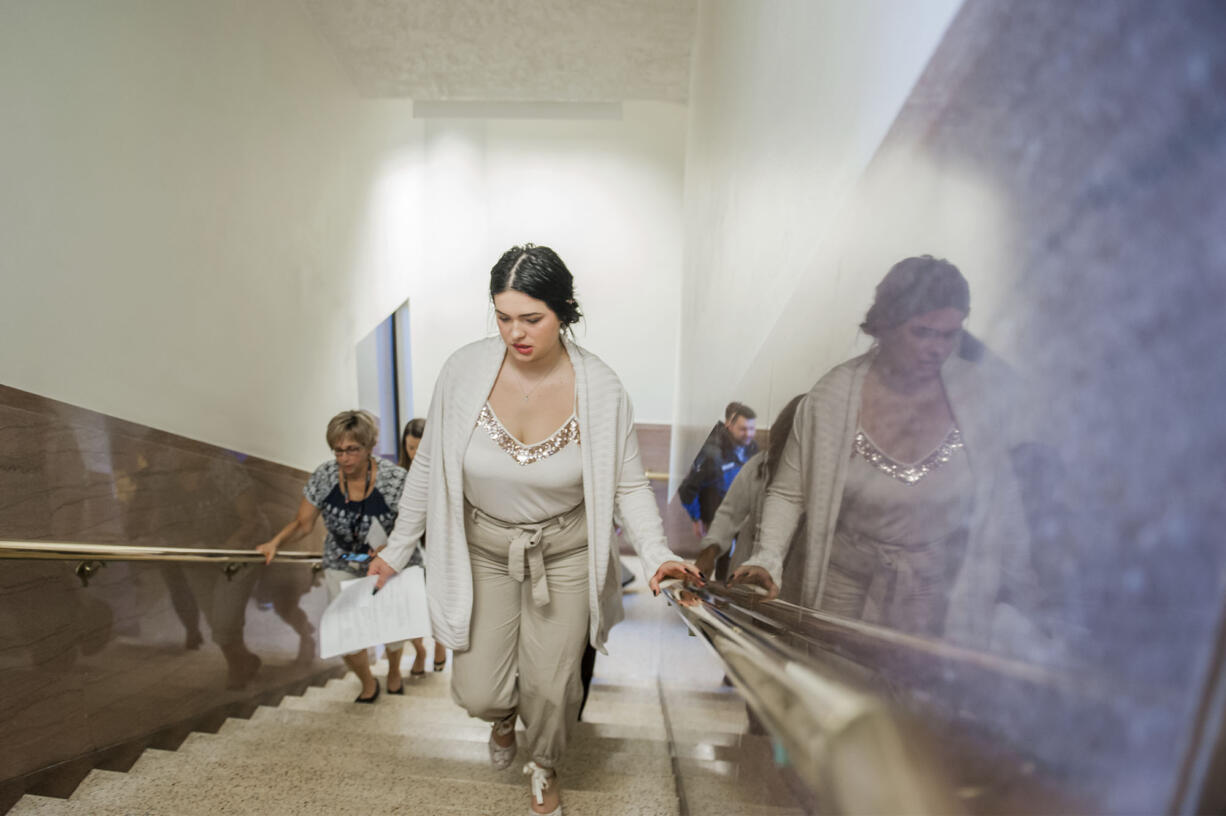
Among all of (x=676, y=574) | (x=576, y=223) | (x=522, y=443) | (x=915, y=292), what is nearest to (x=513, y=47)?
(x=576, y=223)

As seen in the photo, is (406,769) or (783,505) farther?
(406,769)

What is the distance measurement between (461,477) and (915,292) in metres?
1.70

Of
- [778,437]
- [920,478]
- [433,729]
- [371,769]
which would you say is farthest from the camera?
[433,729]

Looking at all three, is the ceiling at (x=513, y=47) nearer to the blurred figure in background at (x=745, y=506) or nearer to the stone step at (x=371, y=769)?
the blurred figure in background at (x=745, y=506)

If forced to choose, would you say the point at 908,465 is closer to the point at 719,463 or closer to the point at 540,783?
the point at 719,463

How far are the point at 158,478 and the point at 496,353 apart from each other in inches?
71.9

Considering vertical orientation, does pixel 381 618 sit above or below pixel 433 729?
above

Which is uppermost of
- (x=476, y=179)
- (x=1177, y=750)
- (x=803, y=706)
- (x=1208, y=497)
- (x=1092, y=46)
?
(x=476, y=179)

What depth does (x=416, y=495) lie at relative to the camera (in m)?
2.35

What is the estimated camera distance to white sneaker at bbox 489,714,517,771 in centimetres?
244

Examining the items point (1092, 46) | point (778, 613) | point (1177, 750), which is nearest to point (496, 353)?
point (778, 613)

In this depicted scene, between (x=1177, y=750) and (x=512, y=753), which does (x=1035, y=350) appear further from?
(x=512, y=753)

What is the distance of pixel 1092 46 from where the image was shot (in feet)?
1.48

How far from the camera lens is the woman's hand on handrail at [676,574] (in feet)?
6.05
